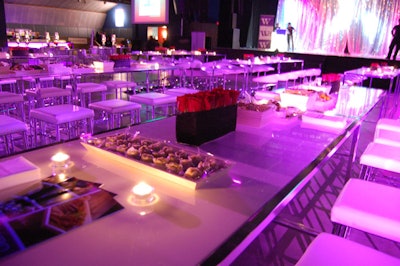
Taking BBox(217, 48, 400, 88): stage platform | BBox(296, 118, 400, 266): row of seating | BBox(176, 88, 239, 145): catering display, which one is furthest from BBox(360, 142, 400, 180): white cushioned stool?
BBox(217, 48, 400, 88): stage platform

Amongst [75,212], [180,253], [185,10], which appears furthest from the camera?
[185,10]

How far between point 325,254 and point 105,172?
0.68 m

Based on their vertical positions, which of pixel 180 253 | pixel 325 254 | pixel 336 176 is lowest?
pixel 336 176

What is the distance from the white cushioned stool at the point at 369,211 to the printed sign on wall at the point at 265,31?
10.7m

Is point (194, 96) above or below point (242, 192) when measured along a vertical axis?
above

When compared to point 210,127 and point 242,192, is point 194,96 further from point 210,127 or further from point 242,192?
point 242,192

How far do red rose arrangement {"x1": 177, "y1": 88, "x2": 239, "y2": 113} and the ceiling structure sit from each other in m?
14.1

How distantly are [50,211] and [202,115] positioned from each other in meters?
0.67

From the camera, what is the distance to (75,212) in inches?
30.9

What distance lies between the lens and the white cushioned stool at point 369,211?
1.14 meters

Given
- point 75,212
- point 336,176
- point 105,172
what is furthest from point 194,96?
point 336,176

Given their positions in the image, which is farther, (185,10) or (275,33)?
(275,33)

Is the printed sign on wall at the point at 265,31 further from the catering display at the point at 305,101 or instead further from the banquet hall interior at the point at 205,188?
the catering display at the point at 305,101

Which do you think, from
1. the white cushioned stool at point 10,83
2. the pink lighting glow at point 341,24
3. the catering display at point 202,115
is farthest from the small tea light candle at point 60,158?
the pink lighting glow at point 341,24
